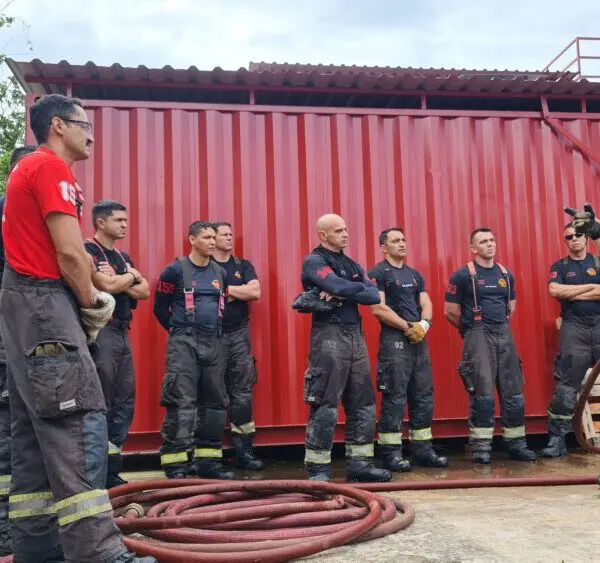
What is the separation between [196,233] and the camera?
5.14 meters

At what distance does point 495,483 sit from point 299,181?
3493 millimetres

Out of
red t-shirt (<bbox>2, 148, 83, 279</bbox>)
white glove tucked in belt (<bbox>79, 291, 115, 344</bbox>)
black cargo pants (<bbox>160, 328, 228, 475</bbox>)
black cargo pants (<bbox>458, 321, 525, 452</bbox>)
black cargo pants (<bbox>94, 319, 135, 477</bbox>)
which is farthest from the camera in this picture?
black cargo pants (<bbox>458, 321, 525, 452</bbox>)

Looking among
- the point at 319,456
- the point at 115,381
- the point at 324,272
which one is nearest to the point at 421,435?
the point at 319,456

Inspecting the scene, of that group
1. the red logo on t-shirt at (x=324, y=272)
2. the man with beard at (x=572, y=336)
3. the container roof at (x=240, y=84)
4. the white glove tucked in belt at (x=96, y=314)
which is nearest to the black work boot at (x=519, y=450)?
the man with beard at (x=572, y=336)

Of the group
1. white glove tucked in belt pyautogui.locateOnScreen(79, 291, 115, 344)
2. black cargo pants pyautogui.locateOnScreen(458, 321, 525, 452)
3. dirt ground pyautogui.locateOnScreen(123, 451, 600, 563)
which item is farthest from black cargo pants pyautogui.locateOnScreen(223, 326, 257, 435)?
white glove tucked in belt pyautogui.locateOnScreen(79, 291, 115, 344)

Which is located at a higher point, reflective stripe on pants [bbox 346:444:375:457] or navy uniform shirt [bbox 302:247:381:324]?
navy uniform shirt [bbox 302:247:381:324]

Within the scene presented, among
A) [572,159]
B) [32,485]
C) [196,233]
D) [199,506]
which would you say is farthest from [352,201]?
[32,485]

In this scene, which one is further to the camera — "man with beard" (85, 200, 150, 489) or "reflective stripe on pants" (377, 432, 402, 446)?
"reflective stripe on pants" (377, 432, 402, 446)

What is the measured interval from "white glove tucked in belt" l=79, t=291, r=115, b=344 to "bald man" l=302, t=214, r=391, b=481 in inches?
85.4

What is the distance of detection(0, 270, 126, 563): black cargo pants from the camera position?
7.59ft

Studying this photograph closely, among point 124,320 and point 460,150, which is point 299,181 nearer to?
point 460,150

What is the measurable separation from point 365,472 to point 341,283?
1484 mm

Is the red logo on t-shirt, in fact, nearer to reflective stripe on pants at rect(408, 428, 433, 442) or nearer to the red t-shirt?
reflective stripe on pants at rect(408, 428, 433, 442)

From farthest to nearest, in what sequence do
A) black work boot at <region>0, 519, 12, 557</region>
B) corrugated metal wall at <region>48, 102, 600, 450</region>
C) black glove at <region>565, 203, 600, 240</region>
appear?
corrugated metal wall at <region>48, 102, 600, 450</region>, black glove at <region>565, 203, 600, 240</region>, black work boot at <region>0, 519, 12, 557</region>
